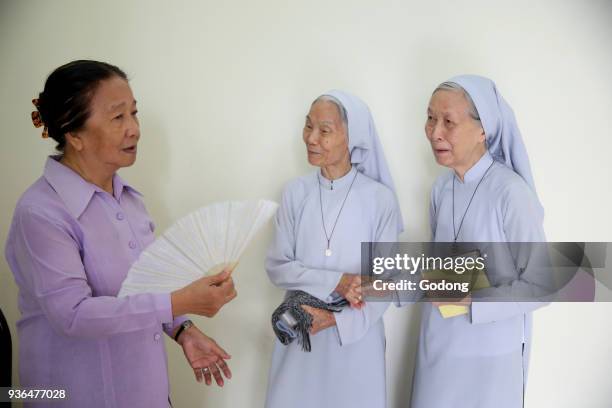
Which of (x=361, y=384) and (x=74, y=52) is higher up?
(x=74, y=52)

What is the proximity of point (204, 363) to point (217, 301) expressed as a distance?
0.39m

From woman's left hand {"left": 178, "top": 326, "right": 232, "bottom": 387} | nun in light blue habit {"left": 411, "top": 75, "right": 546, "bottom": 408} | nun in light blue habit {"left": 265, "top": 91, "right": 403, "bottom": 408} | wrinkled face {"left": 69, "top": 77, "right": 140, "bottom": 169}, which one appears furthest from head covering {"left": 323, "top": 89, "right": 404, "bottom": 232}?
woman's left hand {"left": 178, "top": 326, "right": 232, "bottom": 387}

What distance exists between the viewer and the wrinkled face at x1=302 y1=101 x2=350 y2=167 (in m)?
2.43

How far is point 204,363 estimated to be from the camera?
215 centimetres

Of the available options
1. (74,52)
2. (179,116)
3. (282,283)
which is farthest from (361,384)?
(74,52)

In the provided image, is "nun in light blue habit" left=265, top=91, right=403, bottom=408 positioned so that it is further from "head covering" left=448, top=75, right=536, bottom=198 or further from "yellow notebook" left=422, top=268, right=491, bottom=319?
"head covering" left=448, top=75, right=536, bottom=198

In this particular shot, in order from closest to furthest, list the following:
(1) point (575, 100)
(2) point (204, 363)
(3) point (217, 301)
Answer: (3) point (217, 301) < (2) point (204, 363) < (1) point (575, 100)

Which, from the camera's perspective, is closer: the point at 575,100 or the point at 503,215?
the point at 503,215

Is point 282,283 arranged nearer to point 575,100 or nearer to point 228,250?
point 228,250

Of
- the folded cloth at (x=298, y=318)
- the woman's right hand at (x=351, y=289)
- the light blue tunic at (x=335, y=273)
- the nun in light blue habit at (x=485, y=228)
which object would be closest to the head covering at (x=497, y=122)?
the nun in light blue habit at (x=485, y=228)

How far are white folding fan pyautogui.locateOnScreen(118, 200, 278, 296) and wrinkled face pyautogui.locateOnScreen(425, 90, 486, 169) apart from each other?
2.45ft

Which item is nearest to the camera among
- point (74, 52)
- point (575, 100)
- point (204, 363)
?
point (204, 363)

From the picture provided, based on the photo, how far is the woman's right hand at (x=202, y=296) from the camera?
6.09 feet

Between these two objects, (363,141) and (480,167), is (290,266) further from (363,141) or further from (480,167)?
(480,167)
